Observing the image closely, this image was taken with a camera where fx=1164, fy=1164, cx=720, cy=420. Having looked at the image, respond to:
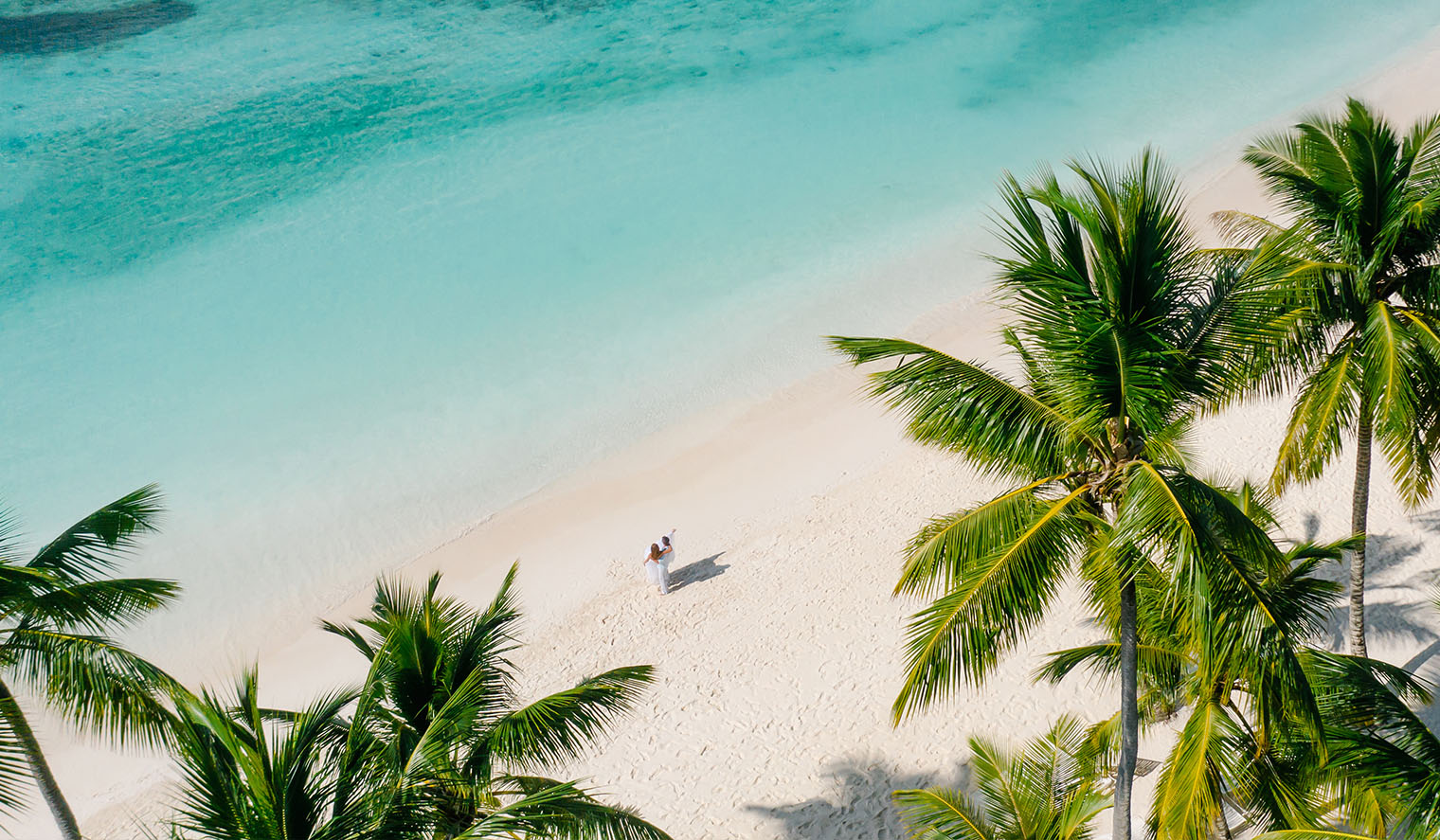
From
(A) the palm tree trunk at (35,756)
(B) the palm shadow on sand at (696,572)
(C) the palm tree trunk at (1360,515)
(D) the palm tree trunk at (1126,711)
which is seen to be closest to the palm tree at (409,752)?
(A) the palm tree trunk at (35,756)

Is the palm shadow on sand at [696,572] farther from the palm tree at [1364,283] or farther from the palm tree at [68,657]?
the palm tree at [68,657]

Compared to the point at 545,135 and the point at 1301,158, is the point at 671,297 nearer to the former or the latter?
the point at 545,135

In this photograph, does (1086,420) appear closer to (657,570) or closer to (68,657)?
(68,657)

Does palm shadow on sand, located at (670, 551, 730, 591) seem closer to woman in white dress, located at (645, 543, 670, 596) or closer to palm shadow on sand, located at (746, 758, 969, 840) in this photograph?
woman in white dress, located at (645, 543, 670, 596)

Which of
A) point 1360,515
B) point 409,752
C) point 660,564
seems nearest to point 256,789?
point 409,752

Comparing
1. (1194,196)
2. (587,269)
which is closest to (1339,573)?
(1194,196)

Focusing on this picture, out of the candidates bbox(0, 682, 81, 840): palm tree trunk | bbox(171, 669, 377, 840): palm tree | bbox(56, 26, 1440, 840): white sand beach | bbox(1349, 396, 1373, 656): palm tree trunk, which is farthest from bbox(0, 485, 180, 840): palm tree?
bbox(1349, 396, 1373, 656): palm tree trunk

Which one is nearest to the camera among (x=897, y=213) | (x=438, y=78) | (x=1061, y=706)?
(x=1061, y=706)
